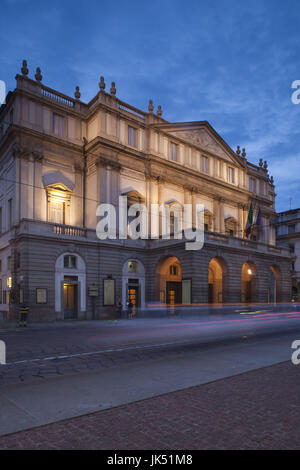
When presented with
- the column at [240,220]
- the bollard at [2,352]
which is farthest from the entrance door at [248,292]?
the bollard at [2,352]

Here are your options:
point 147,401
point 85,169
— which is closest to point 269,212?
point 85,169

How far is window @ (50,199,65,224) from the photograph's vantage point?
31.0m

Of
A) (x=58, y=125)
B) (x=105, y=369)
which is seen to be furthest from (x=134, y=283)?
(x=105, y=369)

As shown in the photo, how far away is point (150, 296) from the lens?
112 ft

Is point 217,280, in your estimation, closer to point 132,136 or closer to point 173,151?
point 173,151

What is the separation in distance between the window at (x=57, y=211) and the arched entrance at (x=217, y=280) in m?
14.3

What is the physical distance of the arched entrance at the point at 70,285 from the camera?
28422mm

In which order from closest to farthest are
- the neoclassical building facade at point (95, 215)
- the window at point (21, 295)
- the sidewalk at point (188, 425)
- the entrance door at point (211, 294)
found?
the sidewalk at point (188, 425), the window at point (21, 295), the neoclassical building facade at point (95, 215), the entrance door at point (211, 294)

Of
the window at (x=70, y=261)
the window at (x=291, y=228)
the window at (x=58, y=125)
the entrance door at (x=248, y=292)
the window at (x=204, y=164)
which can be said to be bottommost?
the entrance door at (x=248, y=292)

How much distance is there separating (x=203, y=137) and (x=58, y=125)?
17.5 metres

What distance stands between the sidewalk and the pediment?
33.5m

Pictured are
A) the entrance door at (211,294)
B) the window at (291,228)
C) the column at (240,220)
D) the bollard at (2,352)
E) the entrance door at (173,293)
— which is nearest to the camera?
the bollard at (2,352)

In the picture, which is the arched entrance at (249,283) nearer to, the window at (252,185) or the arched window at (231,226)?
the arched window at (231,226)
